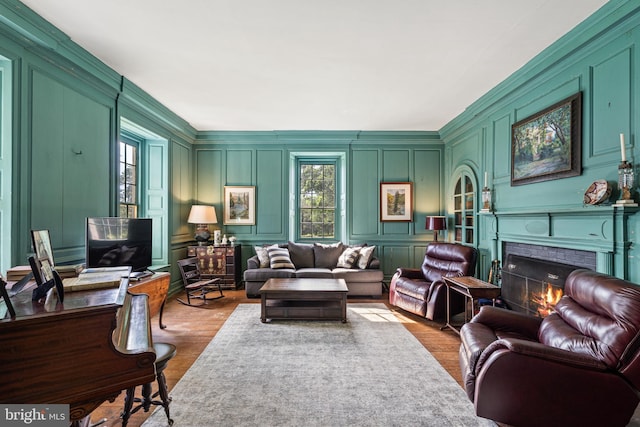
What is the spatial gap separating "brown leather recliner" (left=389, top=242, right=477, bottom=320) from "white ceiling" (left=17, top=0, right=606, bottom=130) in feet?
7.22

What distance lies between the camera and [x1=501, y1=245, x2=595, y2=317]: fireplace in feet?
9.39

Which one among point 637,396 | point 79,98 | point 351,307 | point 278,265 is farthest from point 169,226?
point 637,396

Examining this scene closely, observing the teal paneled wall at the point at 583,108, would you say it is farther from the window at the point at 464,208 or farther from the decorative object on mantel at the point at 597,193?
the window at the point at 464,208

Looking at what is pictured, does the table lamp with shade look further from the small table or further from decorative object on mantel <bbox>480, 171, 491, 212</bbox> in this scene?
decorative object on mantel <bbox>480, 171, 491, 212</bbox>

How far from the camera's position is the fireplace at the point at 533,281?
2.86 m

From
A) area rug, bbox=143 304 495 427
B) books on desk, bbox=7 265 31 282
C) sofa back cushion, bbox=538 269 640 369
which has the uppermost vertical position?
books on desk, bbox=7 265 31 282

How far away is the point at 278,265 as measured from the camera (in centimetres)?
502

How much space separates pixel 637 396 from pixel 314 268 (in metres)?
4.19

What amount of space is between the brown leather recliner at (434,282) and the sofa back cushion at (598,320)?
151 centimetres

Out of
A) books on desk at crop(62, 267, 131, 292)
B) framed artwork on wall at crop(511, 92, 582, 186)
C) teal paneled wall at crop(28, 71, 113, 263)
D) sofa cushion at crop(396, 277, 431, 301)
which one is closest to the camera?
books on desk at crop(62, 267, 131, 292)

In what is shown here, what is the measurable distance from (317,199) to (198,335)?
366 centimetres

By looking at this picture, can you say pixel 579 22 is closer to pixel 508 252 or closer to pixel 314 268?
pixel 508 252

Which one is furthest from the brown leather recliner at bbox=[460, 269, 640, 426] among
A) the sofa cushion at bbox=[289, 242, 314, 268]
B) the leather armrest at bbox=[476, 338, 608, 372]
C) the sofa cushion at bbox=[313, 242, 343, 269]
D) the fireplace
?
the sofa cushion at bbox=[289, 242, 314, 268]

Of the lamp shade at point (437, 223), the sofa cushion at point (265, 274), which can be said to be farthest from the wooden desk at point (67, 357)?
the lamp shade at point (437, 223)
